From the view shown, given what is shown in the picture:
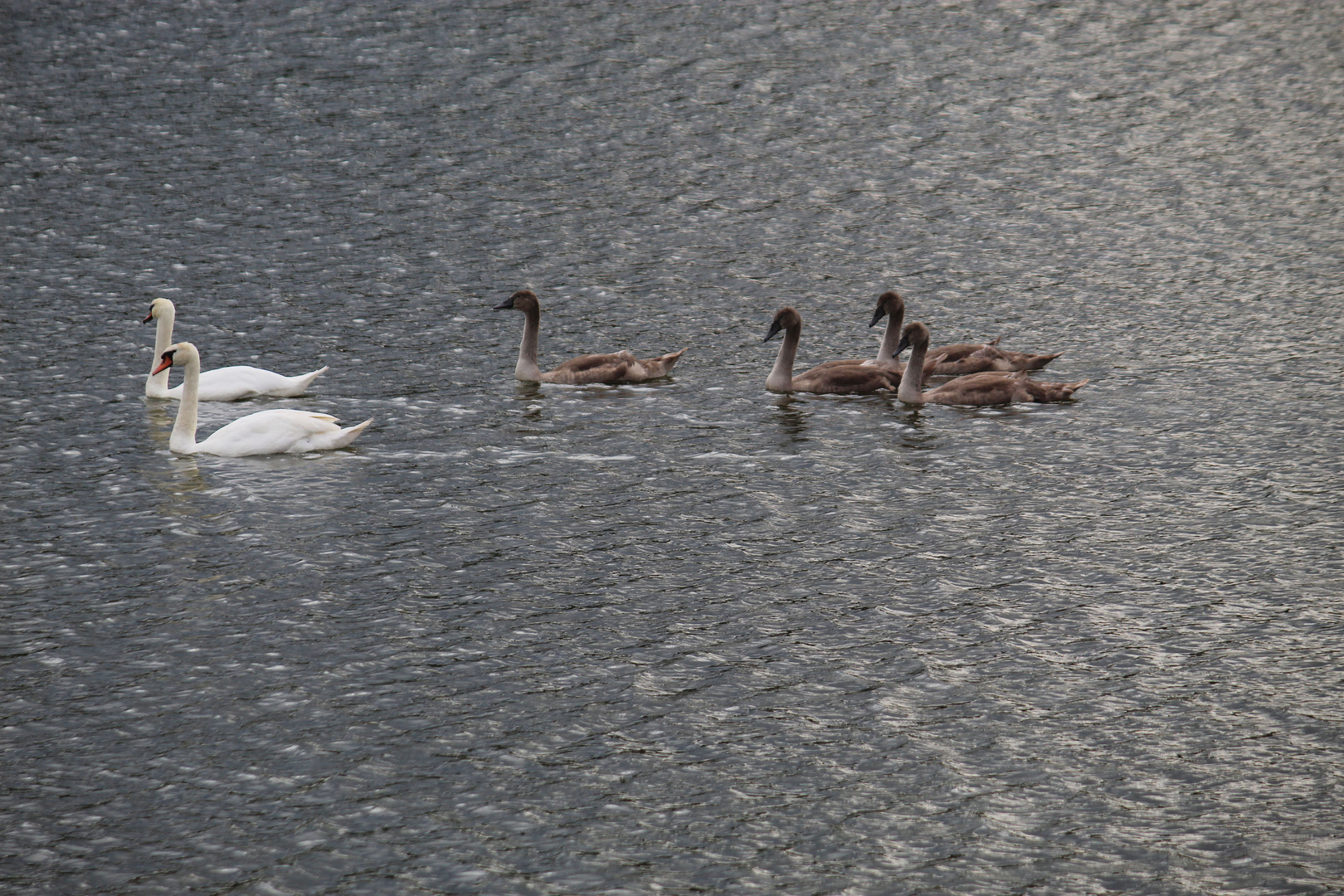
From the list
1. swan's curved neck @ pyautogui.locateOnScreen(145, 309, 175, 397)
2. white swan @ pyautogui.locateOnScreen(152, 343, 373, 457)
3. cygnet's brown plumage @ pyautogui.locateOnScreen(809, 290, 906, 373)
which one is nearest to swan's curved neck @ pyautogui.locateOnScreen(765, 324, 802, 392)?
cygnet's brown plumage @ pyautogui.locateOnScreen(809, 290, 906, 373)

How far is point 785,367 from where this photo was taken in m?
21.1

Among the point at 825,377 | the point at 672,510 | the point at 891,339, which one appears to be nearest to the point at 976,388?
the point at 891,339

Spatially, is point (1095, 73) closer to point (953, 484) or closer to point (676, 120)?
point (676, 120)

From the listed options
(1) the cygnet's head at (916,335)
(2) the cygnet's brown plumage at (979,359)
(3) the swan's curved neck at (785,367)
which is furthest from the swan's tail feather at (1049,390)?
(3) the swan's curved neck at (785,367)

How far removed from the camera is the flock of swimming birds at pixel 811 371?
20188mm

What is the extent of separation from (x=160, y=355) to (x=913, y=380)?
403 inches

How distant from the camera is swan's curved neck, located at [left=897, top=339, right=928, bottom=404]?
20641 mm

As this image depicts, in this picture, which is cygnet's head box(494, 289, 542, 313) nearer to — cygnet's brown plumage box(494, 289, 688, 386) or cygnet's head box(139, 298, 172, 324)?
cygnet's brown plumage box(494, 289, 688, 386)

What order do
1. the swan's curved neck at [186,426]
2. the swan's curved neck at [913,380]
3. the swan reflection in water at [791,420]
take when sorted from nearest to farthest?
1. the swan's curved neck at [186,426]
2. the swan reflection in water at [791,420]
3. the swan's curved neck at [913,380]

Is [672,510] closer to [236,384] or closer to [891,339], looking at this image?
[891,339]

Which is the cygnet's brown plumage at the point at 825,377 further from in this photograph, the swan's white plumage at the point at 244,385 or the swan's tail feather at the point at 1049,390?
the swan's white plumage at the point at 244,385

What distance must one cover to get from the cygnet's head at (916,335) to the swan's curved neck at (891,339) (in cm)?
47

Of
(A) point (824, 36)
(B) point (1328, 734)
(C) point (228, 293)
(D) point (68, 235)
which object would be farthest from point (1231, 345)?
(A) point (824, 36)

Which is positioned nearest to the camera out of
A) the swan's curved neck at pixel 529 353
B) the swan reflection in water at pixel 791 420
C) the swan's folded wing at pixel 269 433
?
the swan's folded wing at pixel 269 433
